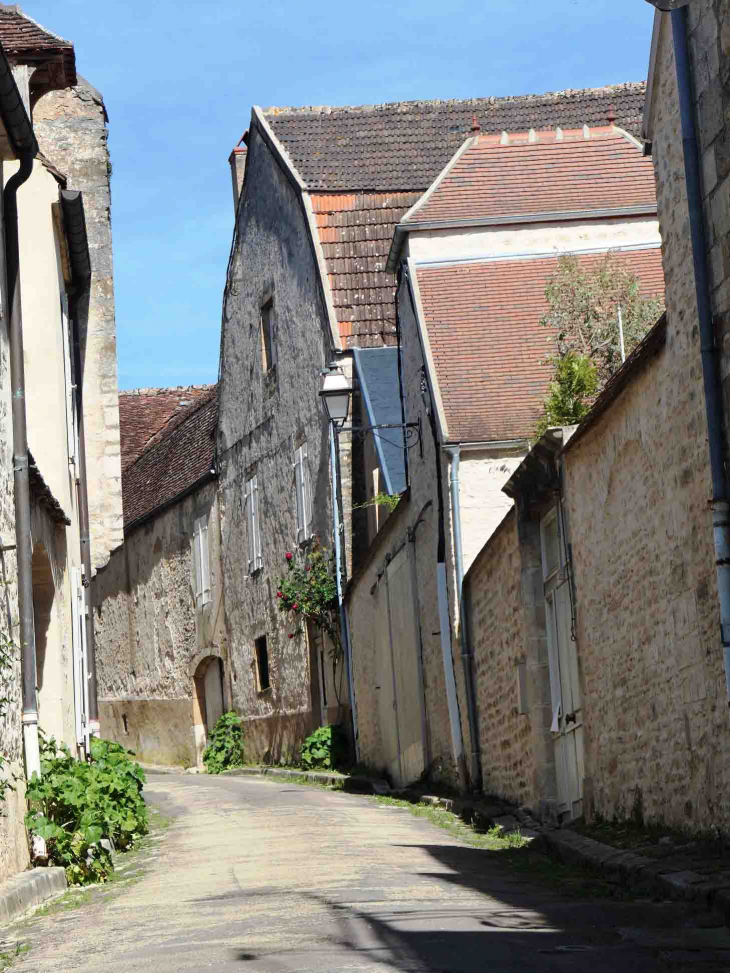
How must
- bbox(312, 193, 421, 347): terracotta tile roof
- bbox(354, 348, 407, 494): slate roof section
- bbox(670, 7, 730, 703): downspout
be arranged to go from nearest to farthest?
1. bbox(670, 7, 730, 703): downspout
2. bbox(354, 348, 407, 494): slate roof section
3. bbox(312, 193, 421, 347): terracotta tile roof

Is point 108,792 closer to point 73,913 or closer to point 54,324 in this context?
point 73,913

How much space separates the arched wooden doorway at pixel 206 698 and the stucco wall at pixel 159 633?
11cm

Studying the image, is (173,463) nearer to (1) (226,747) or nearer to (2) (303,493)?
(1) (226,747)

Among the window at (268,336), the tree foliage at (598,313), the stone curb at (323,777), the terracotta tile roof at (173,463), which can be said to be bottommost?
the stone curb at (323,777)

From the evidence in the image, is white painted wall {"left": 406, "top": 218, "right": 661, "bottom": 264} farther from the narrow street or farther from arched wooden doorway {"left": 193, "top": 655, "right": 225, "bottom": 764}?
arched wooden doorway {"left": 193, "top": 655, "right": 225, "bottom": 764}

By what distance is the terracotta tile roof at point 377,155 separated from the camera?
2250 cm

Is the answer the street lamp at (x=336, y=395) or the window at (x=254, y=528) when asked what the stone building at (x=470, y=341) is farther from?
the window at (x=254, y=528)

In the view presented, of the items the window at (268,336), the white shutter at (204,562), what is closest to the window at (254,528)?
the window at (268,336)

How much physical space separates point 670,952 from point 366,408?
49.6 feet

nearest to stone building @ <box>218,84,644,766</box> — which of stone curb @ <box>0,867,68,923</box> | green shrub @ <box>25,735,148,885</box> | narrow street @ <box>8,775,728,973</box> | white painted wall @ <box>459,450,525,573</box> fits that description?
white painted wall @ <box>459,450,525,573</box>

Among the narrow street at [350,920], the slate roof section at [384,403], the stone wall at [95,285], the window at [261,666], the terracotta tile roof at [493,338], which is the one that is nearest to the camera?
the narrow street at [350,920]

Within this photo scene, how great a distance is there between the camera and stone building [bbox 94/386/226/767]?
28.3 meters

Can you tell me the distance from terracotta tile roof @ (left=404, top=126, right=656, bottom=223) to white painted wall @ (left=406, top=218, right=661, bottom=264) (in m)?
0.16

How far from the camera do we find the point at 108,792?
10.6 meters
